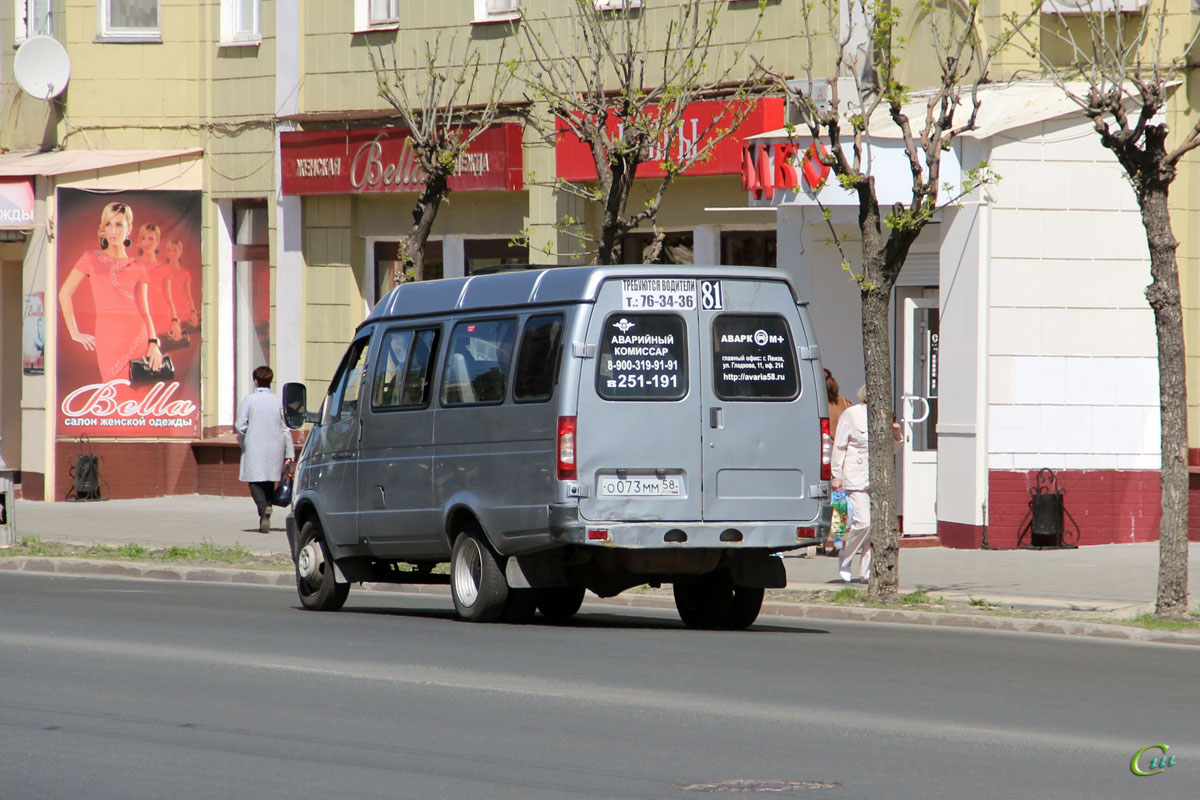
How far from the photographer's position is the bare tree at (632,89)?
58.4 feet

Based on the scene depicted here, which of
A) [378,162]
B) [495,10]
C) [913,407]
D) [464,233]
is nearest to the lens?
[913,407]

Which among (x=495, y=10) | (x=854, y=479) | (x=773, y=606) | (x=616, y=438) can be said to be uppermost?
(x=495, y=10)

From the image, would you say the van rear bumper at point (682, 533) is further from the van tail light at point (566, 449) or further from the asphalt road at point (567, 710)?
the asphalt road at point (567, 710)

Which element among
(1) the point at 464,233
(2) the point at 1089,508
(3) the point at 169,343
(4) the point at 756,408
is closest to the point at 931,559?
(2) the point at 1089,508

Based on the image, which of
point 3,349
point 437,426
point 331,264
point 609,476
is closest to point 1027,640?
point 609,476

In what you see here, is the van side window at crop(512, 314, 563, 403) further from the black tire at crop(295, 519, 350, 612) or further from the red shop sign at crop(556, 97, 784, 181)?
the red shop sign at crop(556, 97, 784, 181)

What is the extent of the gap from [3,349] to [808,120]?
17.3 meters

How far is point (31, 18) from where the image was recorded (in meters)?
27.4

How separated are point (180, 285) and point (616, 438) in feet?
50.2

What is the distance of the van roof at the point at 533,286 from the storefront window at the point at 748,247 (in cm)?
839

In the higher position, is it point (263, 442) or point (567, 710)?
point (263, 442)

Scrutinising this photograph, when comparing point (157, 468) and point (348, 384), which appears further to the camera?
point (157, 468)

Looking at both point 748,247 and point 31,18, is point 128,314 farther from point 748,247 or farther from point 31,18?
point 748,247

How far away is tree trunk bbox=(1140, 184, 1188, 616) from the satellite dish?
1694 centimetres
